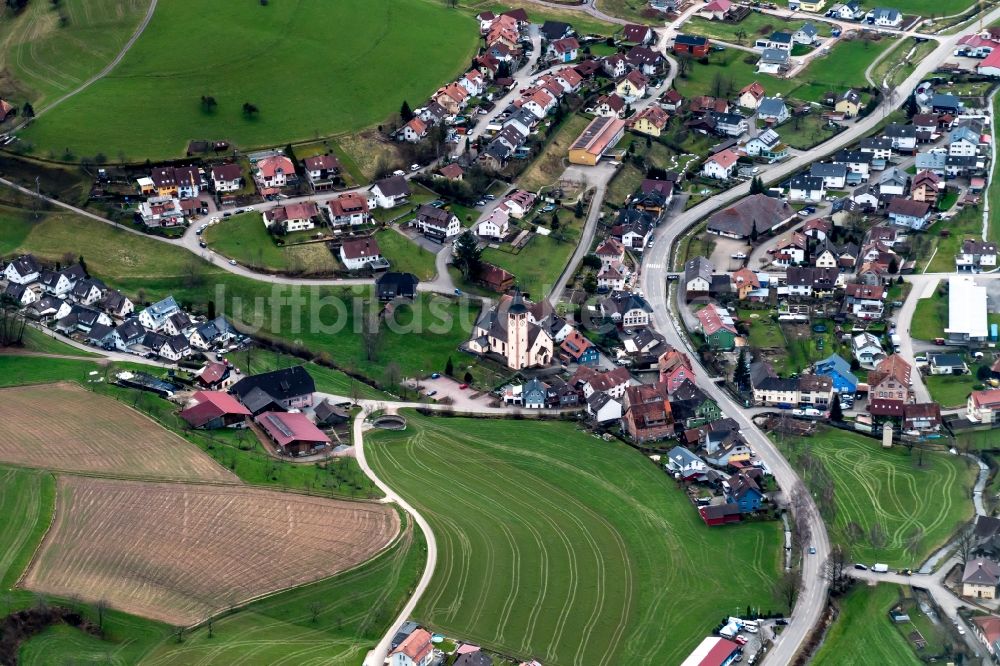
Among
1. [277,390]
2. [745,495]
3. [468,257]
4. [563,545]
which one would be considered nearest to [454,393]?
[277,390]

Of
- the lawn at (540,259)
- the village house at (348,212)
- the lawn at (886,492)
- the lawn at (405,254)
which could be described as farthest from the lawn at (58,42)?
the lawn at (886,492)

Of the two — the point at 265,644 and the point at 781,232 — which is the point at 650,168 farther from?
the point at 265,644

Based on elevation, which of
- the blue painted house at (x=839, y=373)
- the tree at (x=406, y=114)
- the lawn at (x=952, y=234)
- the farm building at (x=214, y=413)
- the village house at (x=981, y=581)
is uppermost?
the tree at (x=406, y=114)

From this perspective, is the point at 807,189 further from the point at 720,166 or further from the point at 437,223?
the point at 437,223

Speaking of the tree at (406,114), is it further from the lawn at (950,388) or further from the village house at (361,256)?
the lawn at (950,388)

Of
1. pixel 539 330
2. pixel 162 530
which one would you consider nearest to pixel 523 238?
pixel 539 330
